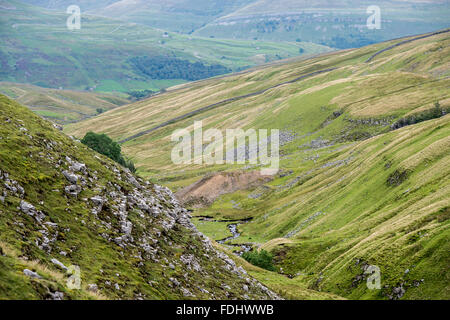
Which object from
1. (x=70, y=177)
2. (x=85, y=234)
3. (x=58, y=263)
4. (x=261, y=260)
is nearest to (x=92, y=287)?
(x=58, y=263)

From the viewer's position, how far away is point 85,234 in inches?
1163

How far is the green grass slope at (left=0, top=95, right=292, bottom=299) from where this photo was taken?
76.4 ft

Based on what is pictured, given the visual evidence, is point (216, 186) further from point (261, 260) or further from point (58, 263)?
point (58, 263)

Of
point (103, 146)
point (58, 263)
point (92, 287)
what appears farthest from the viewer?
point (103, 146)

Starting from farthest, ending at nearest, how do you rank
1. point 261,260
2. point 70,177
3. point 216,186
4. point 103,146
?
point 216,186 < point 103,146 < point 261,260 < point 70,177

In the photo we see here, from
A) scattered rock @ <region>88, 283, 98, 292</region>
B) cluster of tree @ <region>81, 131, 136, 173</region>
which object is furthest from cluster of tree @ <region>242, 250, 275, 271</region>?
scattered rock @ <region>88, 283, 98, 292</region>

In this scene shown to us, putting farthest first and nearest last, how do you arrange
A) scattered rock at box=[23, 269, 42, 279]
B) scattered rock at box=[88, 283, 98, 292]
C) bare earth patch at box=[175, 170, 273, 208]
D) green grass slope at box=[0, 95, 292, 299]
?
bare earth patch at box=[175, 170, 273, 208] → scattered rock at box=[88, 283, 98, 292] → green grass slope at box=[0, 95, 292, 299] → scattered rock at box=[23, 269, 42, 279]

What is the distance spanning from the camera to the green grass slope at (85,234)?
23.3 metres

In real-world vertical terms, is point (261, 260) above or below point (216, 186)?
above

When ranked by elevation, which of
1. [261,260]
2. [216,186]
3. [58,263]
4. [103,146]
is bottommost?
[216,186]

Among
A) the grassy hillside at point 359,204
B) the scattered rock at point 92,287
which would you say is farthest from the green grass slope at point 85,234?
the grassy hillside at point 359,204

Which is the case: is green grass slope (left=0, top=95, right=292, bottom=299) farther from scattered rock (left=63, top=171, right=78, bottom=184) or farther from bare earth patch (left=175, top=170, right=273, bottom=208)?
bare earth patch (left=175, top=170, right=273, bottom=208)

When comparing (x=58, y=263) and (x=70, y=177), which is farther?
(x=70, y=177)

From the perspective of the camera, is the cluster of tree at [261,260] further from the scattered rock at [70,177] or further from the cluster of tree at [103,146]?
the scattered rock at [70,177]
